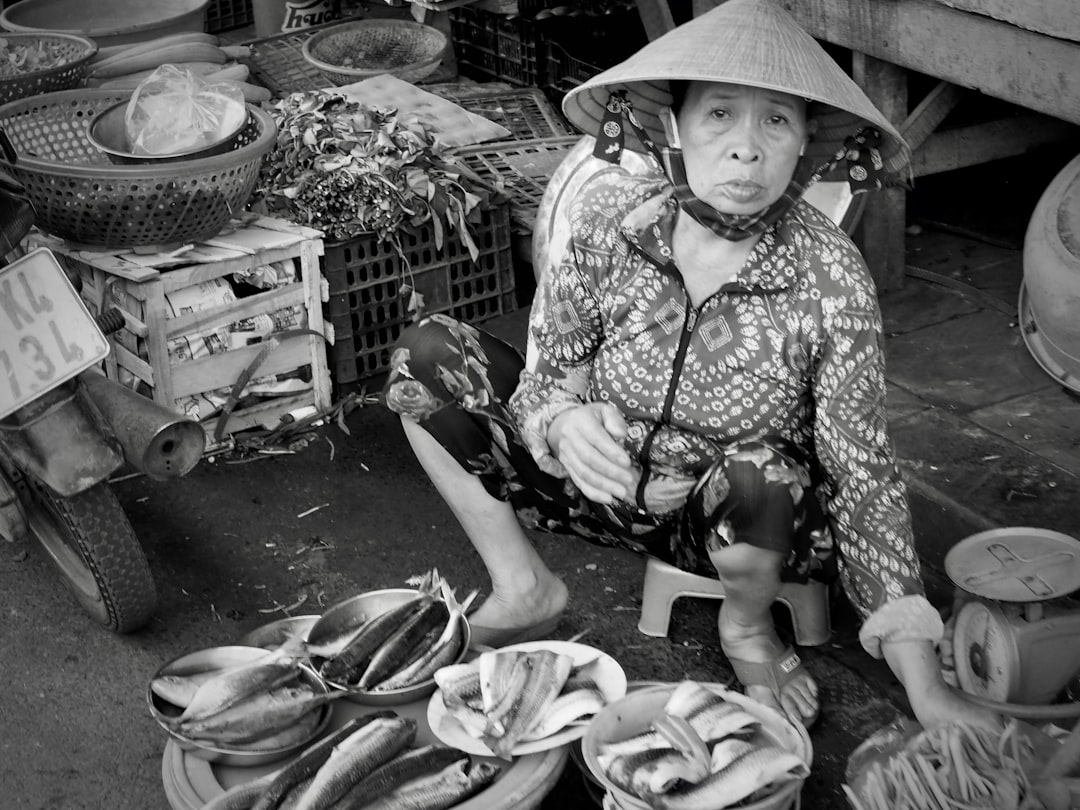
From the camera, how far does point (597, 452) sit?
2.46m

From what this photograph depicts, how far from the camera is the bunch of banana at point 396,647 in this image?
255cm

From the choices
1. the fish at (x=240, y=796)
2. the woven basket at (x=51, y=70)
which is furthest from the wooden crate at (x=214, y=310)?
the fish at (x=240, y=796)

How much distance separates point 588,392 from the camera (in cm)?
280

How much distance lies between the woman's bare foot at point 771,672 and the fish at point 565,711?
485mm

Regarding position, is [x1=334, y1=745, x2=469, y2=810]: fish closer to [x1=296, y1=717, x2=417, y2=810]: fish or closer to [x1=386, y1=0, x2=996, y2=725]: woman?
[x1=296, y1=717, x2=417, y2=810]: fish

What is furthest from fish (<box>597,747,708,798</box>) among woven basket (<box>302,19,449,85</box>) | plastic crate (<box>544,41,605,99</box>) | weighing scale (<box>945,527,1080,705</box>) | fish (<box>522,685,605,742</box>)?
woven basket (<box>302,19,449,85</box>)

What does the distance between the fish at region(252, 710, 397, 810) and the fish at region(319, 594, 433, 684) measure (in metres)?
0.17

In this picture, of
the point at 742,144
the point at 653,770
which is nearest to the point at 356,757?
the point at 653,770

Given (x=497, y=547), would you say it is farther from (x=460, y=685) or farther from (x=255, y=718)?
(x=255, y=718)

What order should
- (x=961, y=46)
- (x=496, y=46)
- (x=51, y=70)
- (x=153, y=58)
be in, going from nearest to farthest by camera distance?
1. (x=961, y=46)
2. (x=51, y=70)
3. (x=153, y=58)
4. (x=496, y=46)

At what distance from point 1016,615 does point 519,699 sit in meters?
0.96

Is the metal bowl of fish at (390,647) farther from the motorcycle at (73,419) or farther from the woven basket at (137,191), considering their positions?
the woven basket at (137,191)

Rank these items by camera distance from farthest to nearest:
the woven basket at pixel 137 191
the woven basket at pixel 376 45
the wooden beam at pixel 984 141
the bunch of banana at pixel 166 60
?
the woven basket at pixel 376 45 < the bunch of banana at pixel 166 60 < the wooden beam at pixel 984 141 < the woven basket at pixel 137 191

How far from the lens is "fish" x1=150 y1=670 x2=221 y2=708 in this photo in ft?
8.24
